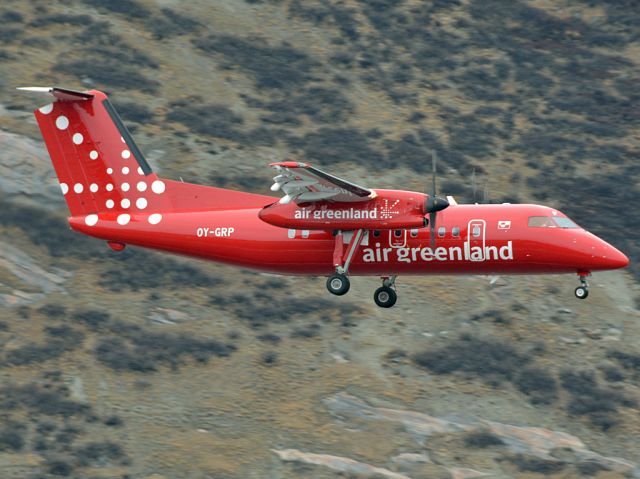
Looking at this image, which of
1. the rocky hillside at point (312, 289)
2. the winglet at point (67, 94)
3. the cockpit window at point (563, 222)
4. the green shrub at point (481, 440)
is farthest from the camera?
the green shrub at point (481, 440)

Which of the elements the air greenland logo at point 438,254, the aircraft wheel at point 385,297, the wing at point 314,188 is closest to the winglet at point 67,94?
the wing at point 314,188

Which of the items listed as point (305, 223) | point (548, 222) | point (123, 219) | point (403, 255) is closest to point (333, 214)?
point (305, 223)

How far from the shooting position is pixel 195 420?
4231 centimetres

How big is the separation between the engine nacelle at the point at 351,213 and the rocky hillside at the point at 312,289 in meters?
3.85

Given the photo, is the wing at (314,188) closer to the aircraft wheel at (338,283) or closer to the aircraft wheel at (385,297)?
the aircraft wheel at (338,283)

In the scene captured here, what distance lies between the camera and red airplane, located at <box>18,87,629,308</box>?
32.3 metres

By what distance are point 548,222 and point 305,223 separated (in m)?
6.99

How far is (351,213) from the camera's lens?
32375mm

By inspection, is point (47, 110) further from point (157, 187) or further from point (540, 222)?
point (540, 222)

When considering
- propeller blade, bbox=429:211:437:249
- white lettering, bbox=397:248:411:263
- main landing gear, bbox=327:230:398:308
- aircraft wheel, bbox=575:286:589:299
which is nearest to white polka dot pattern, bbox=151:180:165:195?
main landing gear, bbox=327:230:398:308

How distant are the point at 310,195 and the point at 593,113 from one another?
33.5 m

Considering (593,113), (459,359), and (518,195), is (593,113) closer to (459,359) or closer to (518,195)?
(518,195)

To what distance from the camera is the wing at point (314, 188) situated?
31.6 metres

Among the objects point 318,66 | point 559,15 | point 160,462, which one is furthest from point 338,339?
point 559,15
